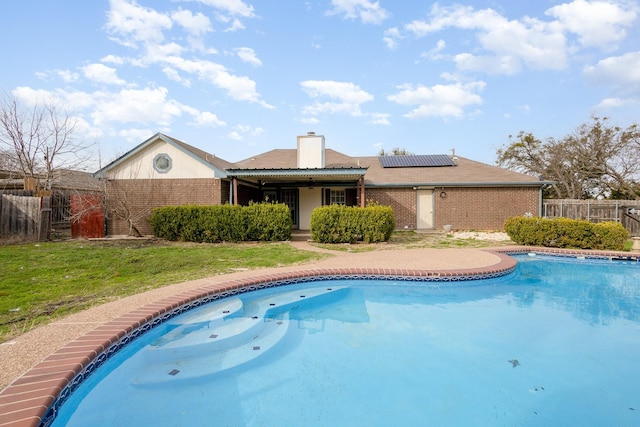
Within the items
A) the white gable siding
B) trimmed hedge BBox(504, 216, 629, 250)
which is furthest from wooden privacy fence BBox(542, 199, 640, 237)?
the white gable siding

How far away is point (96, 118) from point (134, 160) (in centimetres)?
265

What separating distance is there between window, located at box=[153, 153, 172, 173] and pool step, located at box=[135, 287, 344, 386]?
39.0 ft

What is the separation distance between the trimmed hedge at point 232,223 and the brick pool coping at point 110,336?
20.5 ft

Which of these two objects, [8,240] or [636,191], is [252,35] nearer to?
[8,240]

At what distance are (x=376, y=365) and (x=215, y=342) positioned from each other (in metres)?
2.16

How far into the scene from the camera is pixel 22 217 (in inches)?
523

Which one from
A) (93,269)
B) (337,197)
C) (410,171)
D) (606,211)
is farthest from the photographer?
(410,171)

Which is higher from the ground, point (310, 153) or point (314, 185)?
point (310, 153)

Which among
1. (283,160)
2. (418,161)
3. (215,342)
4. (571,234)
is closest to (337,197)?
(283,160)

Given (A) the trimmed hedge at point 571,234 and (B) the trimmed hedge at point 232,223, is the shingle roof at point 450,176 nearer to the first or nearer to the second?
(A) the trimmed hedge at point 571,234

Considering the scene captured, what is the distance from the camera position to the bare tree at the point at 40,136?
50.9 ft

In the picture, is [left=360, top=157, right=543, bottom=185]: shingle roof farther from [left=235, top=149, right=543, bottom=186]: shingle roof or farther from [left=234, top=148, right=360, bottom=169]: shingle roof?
[left=234, top=148, right=360, bottom=169]: shingle roof

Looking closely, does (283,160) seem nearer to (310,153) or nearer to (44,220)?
(310,153)

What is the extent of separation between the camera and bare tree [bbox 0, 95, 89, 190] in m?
15.5
